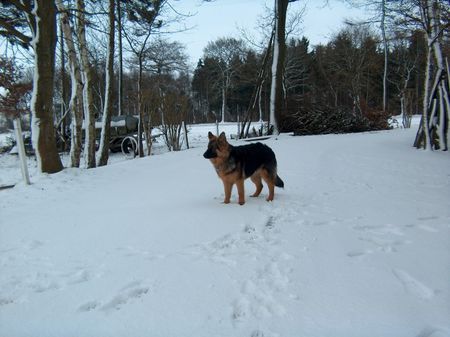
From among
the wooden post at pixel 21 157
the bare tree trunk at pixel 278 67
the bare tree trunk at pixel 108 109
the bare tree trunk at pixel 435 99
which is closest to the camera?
the wooden post at pixel 21 157

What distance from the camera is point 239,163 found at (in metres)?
5.01

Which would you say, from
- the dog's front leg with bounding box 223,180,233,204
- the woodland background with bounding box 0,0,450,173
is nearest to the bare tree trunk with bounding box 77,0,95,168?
the woodland background with bounding box 0,0,450,173

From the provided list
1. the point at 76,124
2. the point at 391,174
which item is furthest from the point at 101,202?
the point at 76,124

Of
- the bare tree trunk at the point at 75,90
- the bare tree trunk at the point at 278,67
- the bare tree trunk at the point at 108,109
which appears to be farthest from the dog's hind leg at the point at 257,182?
the bare tree trunk at the point at 278,67

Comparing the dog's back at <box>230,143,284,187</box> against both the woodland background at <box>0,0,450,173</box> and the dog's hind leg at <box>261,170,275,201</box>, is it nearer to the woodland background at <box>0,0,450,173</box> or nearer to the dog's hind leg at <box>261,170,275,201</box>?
the dog's hind leg at <box>261,170,275,201</box>

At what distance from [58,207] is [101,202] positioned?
2.21 ft

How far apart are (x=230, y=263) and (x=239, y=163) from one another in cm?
221

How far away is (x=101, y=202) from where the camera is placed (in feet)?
18.9

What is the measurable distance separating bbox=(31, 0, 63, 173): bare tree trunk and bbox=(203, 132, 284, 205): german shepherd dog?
5.18m

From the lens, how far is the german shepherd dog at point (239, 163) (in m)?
4.91

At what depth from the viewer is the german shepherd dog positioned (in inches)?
193

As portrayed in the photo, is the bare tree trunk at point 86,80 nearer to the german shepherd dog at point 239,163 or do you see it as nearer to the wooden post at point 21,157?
the wooden post at point 21,157

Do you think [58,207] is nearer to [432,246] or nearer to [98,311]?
[98,311]

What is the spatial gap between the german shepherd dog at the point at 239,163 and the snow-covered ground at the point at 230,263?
0.34 m
